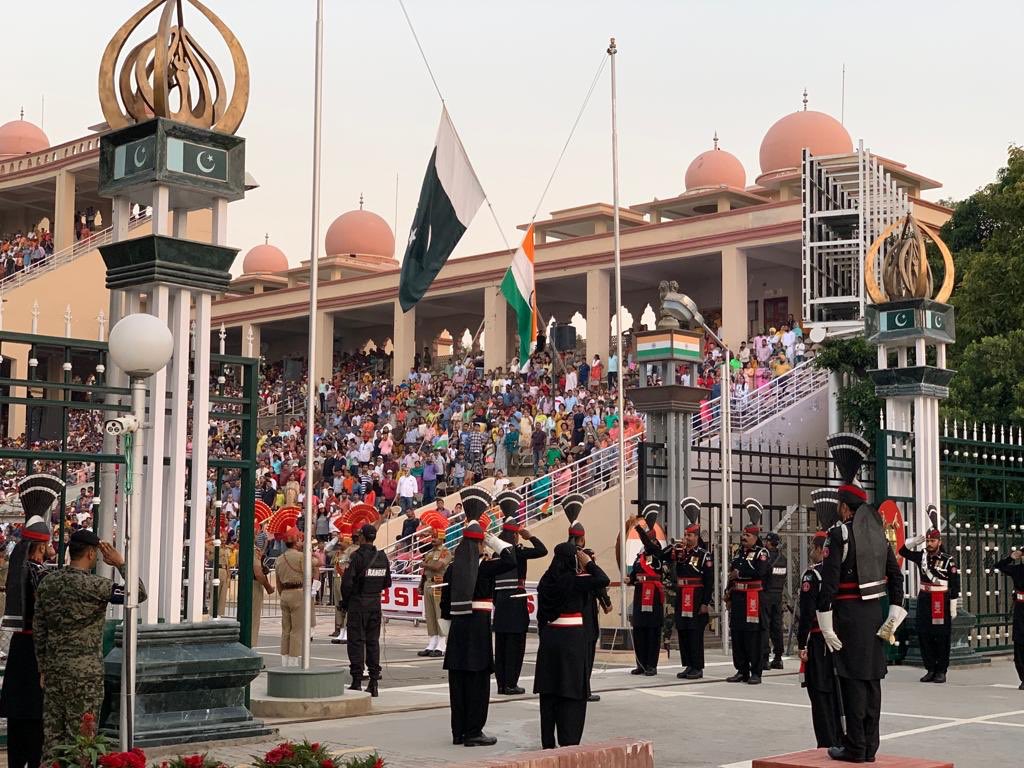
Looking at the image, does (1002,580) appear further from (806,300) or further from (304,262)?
(304,262)

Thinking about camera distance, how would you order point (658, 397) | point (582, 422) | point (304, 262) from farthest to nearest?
1. point (304, 262)
2. point (582, 422)
3. point (658, 397)

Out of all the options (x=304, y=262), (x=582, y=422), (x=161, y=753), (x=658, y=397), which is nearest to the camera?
(x=161, y=753)

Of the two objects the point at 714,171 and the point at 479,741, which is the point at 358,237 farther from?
the point at 479,741

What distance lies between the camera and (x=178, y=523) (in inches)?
399

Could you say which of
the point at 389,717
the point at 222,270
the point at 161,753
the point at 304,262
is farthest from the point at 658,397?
the point at 304,262

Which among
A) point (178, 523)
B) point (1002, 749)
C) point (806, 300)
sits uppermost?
point (806, 300)

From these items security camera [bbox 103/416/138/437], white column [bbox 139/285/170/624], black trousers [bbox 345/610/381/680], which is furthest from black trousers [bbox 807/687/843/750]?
black trousers [bbox 345/610/381/680]

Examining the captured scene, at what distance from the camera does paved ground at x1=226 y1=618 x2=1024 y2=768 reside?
10.5 m

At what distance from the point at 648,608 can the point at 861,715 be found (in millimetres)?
7202

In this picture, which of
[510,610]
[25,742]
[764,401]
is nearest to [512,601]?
[510,610]

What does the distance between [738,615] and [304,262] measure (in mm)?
38620

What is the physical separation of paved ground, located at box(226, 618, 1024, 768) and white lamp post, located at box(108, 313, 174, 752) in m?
1.89

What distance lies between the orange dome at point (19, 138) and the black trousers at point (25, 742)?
49.3 m

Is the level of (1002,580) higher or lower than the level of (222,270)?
lower
